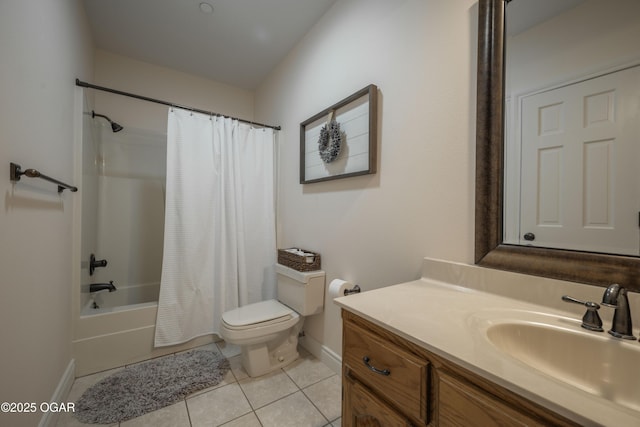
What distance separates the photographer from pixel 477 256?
3.30 feet

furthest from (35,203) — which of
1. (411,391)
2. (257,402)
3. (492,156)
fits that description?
(492,156)

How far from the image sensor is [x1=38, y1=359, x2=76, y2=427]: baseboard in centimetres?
119

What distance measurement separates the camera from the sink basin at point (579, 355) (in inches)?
23.2

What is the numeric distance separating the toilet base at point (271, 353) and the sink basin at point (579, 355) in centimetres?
141

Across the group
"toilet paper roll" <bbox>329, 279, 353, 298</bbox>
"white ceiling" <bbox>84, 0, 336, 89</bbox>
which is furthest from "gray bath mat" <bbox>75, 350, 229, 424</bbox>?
"white ceiling" <bbox>84, 0, 336, 89</bbox>

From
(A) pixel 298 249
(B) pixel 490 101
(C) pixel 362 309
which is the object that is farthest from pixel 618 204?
(A) pixel 298 249

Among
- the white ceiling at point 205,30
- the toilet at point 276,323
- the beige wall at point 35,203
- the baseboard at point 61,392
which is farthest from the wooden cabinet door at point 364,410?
the white ceiling at point 205,30

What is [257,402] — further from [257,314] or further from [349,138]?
[349,138]

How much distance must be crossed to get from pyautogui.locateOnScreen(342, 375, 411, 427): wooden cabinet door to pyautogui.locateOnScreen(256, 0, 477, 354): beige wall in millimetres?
589

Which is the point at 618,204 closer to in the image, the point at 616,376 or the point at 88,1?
the point at 616,376

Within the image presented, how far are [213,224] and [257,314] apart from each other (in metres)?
0.84

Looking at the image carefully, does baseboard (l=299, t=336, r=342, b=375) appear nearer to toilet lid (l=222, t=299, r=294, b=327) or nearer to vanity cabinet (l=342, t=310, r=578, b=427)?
toilet lid (l=222, t=299, r=294, b=327)

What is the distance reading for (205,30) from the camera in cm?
203

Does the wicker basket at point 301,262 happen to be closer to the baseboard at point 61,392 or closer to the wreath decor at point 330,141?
the wreath decor at point 330,141
